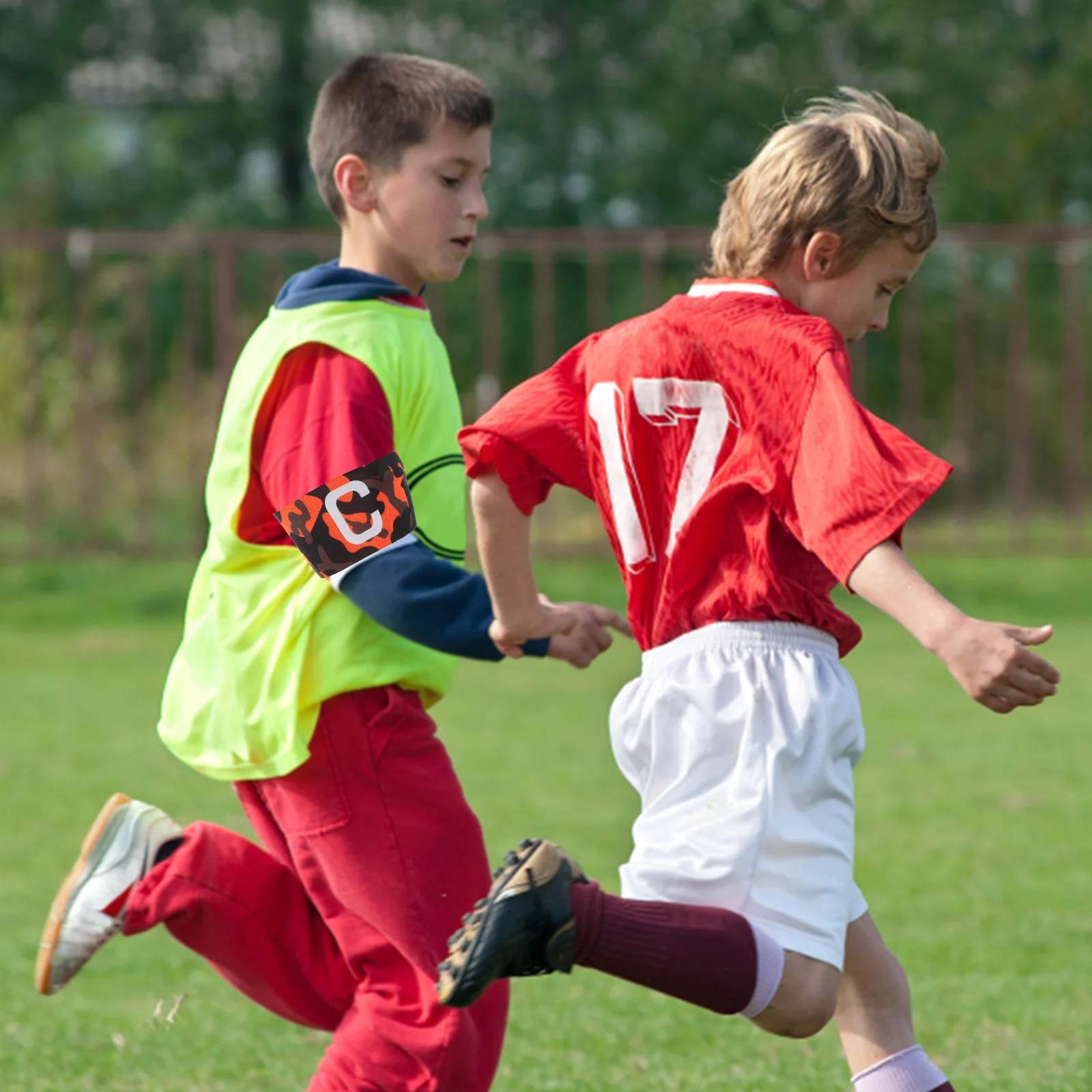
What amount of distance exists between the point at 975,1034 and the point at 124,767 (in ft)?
12.3

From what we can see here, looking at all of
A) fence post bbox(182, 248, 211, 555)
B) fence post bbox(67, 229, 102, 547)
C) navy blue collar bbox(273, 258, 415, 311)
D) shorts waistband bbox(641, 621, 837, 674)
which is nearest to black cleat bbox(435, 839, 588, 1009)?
shorts waistband bbox(641, 621, 837, 674)

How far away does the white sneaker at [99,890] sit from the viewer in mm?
2746

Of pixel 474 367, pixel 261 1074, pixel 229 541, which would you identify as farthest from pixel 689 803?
pixel 474 367

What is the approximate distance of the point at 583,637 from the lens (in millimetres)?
2521

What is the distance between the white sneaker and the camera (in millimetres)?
2746

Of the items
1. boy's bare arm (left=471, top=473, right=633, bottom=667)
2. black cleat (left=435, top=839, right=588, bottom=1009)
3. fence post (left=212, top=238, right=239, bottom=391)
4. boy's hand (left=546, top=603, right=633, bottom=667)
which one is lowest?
fence post (left=212, top=238, right=239, bottom=391)

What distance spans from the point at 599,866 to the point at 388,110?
8.50 feet

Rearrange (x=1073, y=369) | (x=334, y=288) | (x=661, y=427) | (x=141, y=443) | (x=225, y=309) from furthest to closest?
(x=141, y=443) → (x=1073, y=369) → (x=225, y=309) → (x=334, y=288) → (x=661, y=427)

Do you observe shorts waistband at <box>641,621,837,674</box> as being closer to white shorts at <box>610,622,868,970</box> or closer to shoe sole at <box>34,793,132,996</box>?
white shorts at <box>610,622,868,970</box>

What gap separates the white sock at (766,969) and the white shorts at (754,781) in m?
0.02

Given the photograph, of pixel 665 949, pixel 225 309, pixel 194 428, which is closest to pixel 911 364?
pixel 225 309

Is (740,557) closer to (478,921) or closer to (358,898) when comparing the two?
(478,921)

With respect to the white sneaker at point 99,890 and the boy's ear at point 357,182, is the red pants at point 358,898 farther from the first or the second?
the boy's ear at point 357,182

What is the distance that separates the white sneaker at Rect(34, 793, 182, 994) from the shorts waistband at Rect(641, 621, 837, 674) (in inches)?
37.1
